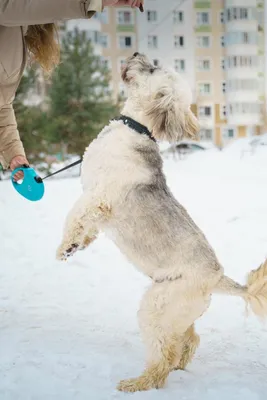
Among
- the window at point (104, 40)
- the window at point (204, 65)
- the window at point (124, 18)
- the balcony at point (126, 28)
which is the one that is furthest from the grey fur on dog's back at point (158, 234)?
the window at point (104, 40)

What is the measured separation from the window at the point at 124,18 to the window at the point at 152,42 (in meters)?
4.03

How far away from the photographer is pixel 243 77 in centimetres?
2262

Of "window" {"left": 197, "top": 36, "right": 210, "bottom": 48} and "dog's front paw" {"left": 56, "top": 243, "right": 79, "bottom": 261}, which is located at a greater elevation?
"window" {"left": 197, "top": 36, "right": 210, "bottom": 48}

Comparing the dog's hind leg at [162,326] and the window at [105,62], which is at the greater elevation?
the window at [105,62]

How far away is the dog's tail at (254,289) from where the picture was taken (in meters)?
2.84

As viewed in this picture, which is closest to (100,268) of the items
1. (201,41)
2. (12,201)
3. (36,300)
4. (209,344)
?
(36,300)

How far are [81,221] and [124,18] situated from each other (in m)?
22.7

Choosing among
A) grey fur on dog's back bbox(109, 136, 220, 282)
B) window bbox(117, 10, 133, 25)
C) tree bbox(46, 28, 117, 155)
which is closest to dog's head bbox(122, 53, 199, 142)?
grey fur on dog's back bbox(109, 136, 220, 282)

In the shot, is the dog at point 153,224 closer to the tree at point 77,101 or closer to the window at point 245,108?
the tree at point 77,101

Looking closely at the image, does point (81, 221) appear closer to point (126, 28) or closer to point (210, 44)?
point (210, 44)

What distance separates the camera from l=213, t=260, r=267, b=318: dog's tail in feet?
9.31

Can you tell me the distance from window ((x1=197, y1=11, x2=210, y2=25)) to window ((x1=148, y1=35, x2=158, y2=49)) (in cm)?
358

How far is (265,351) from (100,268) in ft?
8.41

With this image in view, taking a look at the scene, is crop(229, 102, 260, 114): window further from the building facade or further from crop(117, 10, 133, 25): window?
crop(117, 10, 133, 25): window
